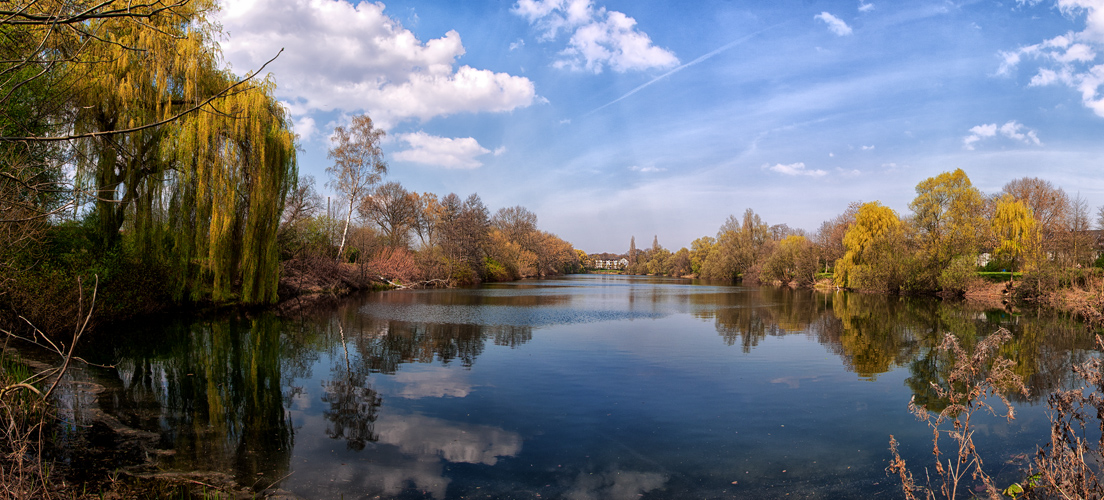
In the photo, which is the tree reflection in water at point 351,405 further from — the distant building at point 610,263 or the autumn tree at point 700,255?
the distant building at point 610,263

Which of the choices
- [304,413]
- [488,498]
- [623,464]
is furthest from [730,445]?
[304,413]

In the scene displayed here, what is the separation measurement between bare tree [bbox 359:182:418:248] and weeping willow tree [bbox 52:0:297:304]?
28073mm

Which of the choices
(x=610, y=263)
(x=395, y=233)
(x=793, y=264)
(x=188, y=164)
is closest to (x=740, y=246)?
(x=793, y=264)

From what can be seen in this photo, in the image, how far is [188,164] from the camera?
16.6 metres

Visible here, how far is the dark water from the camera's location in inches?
222

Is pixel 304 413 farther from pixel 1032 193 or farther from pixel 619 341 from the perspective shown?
pixel 1032 193

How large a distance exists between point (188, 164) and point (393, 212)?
109ft

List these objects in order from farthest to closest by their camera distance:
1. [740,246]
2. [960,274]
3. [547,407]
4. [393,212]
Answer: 1. [740,246]
2. [393,212]
3. [960,274]
4. [547,407]

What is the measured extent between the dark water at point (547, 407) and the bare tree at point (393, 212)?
31562 millimetres

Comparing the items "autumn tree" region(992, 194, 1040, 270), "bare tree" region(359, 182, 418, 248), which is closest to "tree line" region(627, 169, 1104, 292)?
"autumn tree" region(992, 194, 1040, 270)

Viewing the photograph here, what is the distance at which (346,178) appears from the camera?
34.5 meters

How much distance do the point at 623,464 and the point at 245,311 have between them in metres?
19.1

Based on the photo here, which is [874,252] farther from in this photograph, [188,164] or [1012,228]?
[188,164]

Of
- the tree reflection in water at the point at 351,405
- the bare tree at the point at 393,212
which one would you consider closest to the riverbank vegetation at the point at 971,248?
the tree reflection in water at the point at 351,405
